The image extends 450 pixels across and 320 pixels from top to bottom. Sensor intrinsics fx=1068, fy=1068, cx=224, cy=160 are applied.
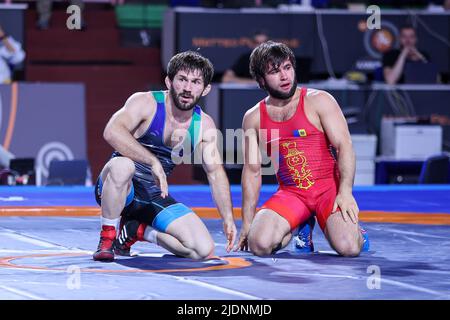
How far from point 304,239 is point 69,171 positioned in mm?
3200

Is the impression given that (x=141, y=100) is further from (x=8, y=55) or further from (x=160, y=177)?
(x=8, y=55)

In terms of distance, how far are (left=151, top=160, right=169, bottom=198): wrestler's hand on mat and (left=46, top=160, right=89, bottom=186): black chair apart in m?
3.37

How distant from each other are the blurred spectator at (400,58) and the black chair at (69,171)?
347cm

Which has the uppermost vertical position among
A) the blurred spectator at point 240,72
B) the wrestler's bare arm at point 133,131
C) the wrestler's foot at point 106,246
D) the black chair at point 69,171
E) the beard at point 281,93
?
the blurred spectator at point 240,72

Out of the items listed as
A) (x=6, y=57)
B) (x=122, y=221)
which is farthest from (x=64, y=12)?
(x=122, y=221)

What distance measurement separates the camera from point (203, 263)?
193 inches

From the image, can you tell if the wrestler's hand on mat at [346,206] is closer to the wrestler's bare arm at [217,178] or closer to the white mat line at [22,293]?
the wrestler's bare arm at [217,178]

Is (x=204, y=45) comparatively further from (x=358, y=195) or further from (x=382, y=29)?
A: (x=358, y=195)

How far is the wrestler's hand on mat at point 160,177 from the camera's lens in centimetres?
463

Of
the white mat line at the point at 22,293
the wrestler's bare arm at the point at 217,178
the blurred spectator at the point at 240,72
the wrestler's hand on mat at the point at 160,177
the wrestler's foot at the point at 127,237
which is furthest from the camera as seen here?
the blurred spectator at the point at 240,72

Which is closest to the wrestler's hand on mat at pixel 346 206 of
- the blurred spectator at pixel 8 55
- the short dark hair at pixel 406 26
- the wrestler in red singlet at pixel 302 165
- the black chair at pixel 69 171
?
the wrestler in red singlet at pixel 302 165

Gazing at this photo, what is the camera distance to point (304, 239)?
17.3ft

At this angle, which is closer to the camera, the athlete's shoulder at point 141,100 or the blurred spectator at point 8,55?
the athlete's shoulder at point 141,100
